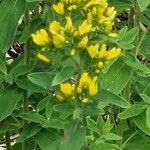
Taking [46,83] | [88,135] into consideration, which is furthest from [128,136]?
[46,83]

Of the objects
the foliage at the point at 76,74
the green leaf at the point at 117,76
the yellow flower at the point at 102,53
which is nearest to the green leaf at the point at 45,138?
the foliage at the point at 76,74

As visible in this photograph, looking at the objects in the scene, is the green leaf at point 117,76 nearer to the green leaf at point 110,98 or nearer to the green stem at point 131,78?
the green stem at point 131,78

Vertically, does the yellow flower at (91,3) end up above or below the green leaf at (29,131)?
above

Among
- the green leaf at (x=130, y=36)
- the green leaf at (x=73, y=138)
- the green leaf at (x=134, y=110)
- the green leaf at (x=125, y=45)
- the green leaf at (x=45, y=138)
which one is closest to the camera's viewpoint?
the green leaf at (x=73, y=138)

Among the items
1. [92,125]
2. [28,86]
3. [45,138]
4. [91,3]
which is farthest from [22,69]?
[91,3]

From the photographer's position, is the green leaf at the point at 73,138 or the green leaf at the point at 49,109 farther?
the green leaf at the point at 49,109

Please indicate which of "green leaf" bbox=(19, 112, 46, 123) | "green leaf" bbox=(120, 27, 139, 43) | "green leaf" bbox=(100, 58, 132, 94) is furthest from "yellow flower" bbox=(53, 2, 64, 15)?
"green leaf" bbox=(19, 112, 46, 123)

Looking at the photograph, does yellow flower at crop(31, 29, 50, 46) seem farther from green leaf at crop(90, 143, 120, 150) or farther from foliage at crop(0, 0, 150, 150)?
green leaf at crop(90, 143, 120, 150)

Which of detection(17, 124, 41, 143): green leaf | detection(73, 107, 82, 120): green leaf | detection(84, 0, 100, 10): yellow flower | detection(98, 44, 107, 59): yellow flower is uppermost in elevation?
detection(84, 0, 100, 10): yellow flower
